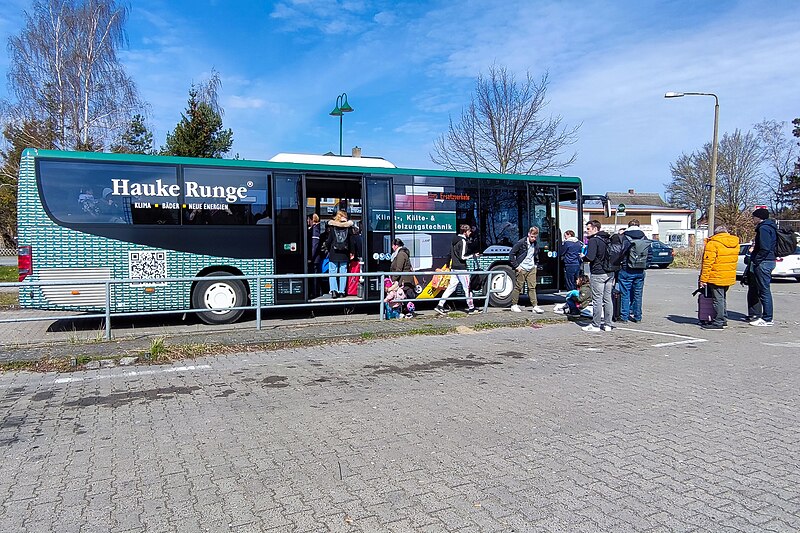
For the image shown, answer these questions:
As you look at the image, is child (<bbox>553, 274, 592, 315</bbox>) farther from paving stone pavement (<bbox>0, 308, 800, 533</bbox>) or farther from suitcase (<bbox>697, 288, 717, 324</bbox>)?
paving stone pavement (<bbox>0, 308, 800, 533</bbox>)

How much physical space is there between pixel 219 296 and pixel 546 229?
739cm

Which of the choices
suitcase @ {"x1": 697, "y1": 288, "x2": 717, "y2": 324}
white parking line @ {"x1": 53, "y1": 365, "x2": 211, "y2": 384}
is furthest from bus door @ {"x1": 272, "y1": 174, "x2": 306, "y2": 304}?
suitcase @ {"x1": 697, "y1": 288, "x2": 717, "y2": 324}

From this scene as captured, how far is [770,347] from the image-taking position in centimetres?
818

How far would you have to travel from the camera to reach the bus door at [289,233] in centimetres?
1091

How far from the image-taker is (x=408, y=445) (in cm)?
430

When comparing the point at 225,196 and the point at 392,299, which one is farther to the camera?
the point at 225,196

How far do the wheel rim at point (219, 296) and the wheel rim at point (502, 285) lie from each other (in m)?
5.45

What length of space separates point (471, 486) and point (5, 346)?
720 centimetres

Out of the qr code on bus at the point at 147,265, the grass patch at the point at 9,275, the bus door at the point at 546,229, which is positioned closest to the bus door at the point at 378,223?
the bus door at the point at 546,229

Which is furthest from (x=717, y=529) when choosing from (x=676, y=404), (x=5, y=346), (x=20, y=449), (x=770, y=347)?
(x=5, y=346)

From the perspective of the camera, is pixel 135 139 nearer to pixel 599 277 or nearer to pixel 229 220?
pixel 229 220

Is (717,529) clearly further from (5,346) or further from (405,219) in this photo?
(405,219)

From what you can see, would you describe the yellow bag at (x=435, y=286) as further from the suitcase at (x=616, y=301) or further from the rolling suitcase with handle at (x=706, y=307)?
the rolling suitcase with handle at (x=706, y=307)

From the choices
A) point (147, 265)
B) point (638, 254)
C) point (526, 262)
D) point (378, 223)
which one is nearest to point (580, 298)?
point (526, 262)
